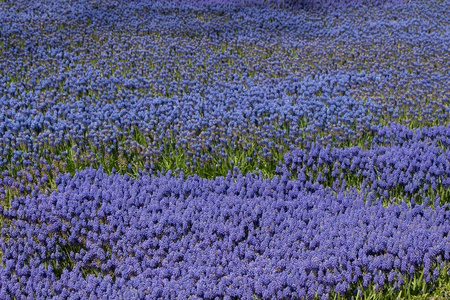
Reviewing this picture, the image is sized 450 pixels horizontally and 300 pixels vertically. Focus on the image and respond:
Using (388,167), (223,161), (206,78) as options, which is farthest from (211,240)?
(206,78)

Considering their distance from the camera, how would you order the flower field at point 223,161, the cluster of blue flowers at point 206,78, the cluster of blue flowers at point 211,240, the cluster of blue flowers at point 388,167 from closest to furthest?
the cluster of blue flowers at point 211,240 → the flower field at point 223,161 → the cluster of blue flowers at point 388,167 → the cluster of blue flowers at point 206,78

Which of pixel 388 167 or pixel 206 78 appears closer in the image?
pixel 388 167

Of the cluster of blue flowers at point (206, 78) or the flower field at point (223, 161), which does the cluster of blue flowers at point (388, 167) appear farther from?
the cluster of blue flowers at point (206, 78)

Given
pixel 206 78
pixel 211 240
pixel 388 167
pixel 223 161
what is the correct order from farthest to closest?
pixel 206 78
pixel 223 161
pixel 388 167
pixel 211 240

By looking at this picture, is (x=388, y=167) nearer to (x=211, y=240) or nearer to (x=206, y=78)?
(x=211, y=240)

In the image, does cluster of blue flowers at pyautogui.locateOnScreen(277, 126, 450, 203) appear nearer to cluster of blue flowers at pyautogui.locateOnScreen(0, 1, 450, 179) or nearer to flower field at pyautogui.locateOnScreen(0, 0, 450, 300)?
flower field at pyautogui.locateOnScreen(0, 0, 450, 300)

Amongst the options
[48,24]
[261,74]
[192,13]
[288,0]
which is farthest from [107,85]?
[288,0]

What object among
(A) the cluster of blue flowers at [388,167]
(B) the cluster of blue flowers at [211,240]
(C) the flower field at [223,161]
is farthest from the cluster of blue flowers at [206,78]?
(B) the cluster of blue flowers at [211,240]

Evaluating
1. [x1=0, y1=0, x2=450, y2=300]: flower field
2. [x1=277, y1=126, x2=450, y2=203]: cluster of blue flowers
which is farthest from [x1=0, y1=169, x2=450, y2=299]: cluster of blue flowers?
[x1=277, y1=126, x2=450, y2=203]: cluster of blue flowers
